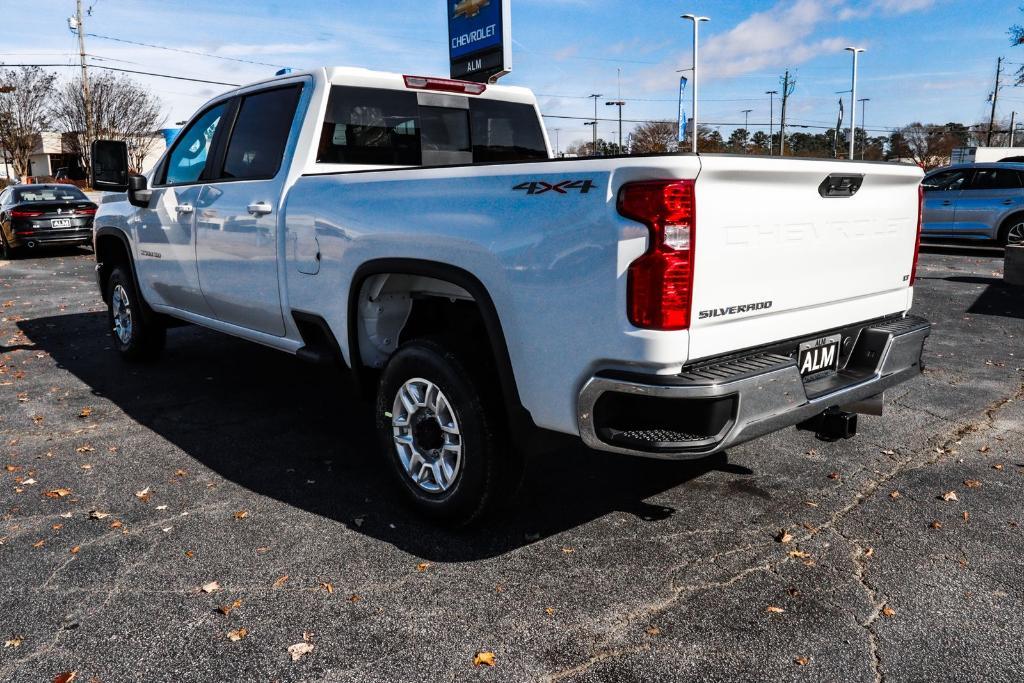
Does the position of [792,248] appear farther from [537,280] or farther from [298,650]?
[298,650]

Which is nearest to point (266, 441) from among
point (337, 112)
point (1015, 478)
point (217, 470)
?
point (217, 470)

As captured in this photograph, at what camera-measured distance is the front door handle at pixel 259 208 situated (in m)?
4.67

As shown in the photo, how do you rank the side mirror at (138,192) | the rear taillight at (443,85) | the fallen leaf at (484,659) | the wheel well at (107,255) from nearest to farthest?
the fallen leaf at (484,659) → the rear taillight at (443,85) → the side mirror at (138,192) → the wheel well at (107,255)

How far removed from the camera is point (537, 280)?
3.06 m

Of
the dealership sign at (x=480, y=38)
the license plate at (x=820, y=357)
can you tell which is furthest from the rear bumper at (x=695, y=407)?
the dealership sign at (x=480, y=38)

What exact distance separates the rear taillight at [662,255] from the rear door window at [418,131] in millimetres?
1758

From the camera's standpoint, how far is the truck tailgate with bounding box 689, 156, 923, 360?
287 cm

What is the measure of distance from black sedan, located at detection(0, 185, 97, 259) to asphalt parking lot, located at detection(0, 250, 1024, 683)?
13.7 meters

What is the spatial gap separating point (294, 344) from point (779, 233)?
2.86 m

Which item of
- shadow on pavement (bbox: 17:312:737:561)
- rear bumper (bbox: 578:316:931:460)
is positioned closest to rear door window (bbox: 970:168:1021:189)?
shadow on pavement (bbox: 17:312:737:561)

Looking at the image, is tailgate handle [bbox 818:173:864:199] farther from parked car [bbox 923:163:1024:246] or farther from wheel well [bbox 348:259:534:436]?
parked car [bbox 923:163:1024:246]

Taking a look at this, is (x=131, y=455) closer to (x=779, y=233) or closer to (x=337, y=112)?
(x=337, y=112)

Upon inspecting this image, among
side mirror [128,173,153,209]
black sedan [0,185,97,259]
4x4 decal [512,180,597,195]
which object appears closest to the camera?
4x4 decal [512,180,597,195]

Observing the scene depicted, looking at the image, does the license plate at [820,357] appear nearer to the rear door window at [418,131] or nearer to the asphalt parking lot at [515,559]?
the asphalt parking lot at [515,559]
